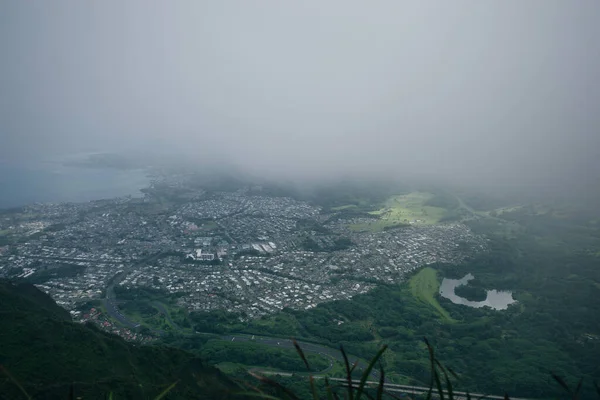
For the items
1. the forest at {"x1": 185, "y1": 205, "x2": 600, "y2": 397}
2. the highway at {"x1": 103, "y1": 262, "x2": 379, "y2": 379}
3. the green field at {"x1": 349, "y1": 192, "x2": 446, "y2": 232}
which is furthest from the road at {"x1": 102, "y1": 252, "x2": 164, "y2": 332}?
the green field at {"x1": 349, "y1": 192, "x2": 446, "y2": 232}

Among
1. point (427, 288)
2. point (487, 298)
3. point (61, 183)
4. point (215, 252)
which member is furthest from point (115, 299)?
point (61, 183)

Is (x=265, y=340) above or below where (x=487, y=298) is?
below

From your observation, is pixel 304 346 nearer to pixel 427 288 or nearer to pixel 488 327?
pixel 488 327

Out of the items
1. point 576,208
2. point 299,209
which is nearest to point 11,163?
point 299,209

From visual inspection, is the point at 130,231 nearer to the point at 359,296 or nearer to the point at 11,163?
the point at 359,296

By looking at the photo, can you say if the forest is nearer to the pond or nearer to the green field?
the pond
